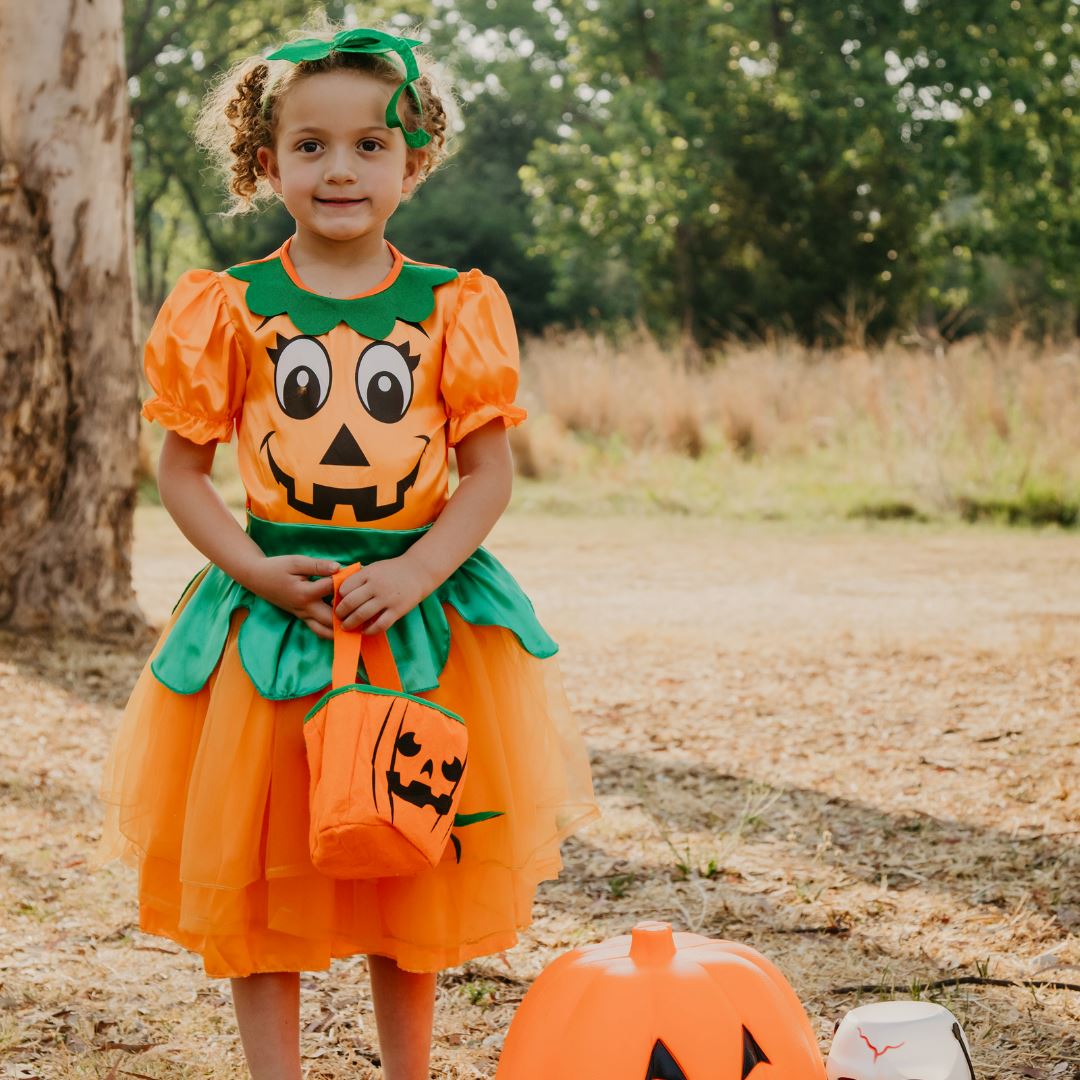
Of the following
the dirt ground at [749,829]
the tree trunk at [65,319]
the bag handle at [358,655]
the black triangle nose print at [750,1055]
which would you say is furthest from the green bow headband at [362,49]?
the tree trunk at [65,319]

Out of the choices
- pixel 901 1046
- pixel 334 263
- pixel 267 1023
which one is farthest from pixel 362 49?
pixel 901 1046

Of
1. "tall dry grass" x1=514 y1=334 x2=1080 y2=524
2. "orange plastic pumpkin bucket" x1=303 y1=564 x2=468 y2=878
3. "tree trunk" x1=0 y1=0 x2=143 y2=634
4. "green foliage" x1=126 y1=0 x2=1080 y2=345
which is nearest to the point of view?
"orange plastic pumpkin bucket" x1=303 y1=564 x2=468 y2=878

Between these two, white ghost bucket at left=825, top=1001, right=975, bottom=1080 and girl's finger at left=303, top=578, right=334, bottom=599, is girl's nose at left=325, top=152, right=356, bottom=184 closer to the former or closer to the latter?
girl's finger at left=303, top=578, right=334, bottom=599

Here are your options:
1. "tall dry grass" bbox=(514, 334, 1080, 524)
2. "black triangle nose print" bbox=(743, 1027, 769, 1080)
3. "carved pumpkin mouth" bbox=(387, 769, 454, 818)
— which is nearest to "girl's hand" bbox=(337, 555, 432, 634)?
"carved pumpkin mouth" bbox=(387, 769, 454, 818)

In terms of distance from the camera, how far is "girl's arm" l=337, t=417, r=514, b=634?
6.23 ft

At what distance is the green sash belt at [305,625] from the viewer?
1925 millimetres

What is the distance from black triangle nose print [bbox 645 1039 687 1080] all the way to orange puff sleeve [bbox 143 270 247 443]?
105cm

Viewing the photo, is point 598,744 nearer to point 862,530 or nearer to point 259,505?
point 259,505

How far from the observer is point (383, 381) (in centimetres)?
202

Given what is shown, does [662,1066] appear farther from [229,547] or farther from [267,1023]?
[229,547]

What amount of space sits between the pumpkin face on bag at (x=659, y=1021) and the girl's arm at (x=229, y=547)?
618mm

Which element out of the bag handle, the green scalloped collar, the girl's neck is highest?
the girl's neck

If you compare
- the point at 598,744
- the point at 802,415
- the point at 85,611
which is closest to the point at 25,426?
the point at 85,611

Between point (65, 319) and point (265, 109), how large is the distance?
377 centimetres
